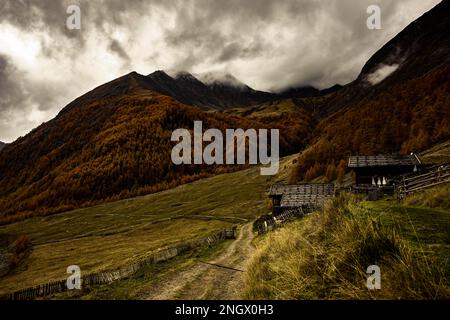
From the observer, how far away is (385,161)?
52.6 m

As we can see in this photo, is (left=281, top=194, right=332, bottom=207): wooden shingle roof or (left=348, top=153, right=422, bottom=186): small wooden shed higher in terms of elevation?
(left=348, top=153, right=422, bottom=186): small wooden shed

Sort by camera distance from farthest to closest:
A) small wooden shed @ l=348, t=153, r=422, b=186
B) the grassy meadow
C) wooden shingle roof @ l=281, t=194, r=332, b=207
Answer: wooden shingle roof @ l=281, t=194, r=332, b=207 < small wooden shed @ l=348, t=153, r=422, b=186 < the grassy meadow

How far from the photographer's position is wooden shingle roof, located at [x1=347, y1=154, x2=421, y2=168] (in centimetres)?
5103

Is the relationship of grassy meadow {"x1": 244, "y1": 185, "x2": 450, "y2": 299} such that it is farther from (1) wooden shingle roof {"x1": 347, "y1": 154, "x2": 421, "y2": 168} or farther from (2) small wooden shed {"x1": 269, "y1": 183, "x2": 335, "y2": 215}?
(1) wooden shingle roof {"x1": 347, "y1": 154, "x2": 421, "y2": 168}

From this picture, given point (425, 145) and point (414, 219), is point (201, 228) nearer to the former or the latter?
point (425, 145)

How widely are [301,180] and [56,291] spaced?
282 feet

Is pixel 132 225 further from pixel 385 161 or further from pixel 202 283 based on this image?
pixel 202 283

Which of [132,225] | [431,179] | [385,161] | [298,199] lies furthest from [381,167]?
[132,225]

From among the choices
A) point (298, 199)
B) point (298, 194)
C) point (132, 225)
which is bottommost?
point (132, 225)

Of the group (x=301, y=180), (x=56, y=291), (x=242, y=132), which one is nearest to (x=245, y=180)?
(x=301, y=180)

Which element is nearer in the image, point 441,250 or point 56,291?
Result: point 441,250

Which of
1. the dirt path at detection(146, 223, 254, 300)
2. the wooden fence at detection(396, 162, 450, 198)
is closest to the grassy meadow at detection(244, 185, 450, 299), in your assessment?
the dirt path at detection(146, 223, 254, 300)

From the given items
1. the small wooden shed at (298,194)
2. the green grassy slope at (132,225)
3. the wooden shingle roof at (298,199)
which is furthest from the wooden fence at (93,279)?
the small wooden shed at (298,194)
